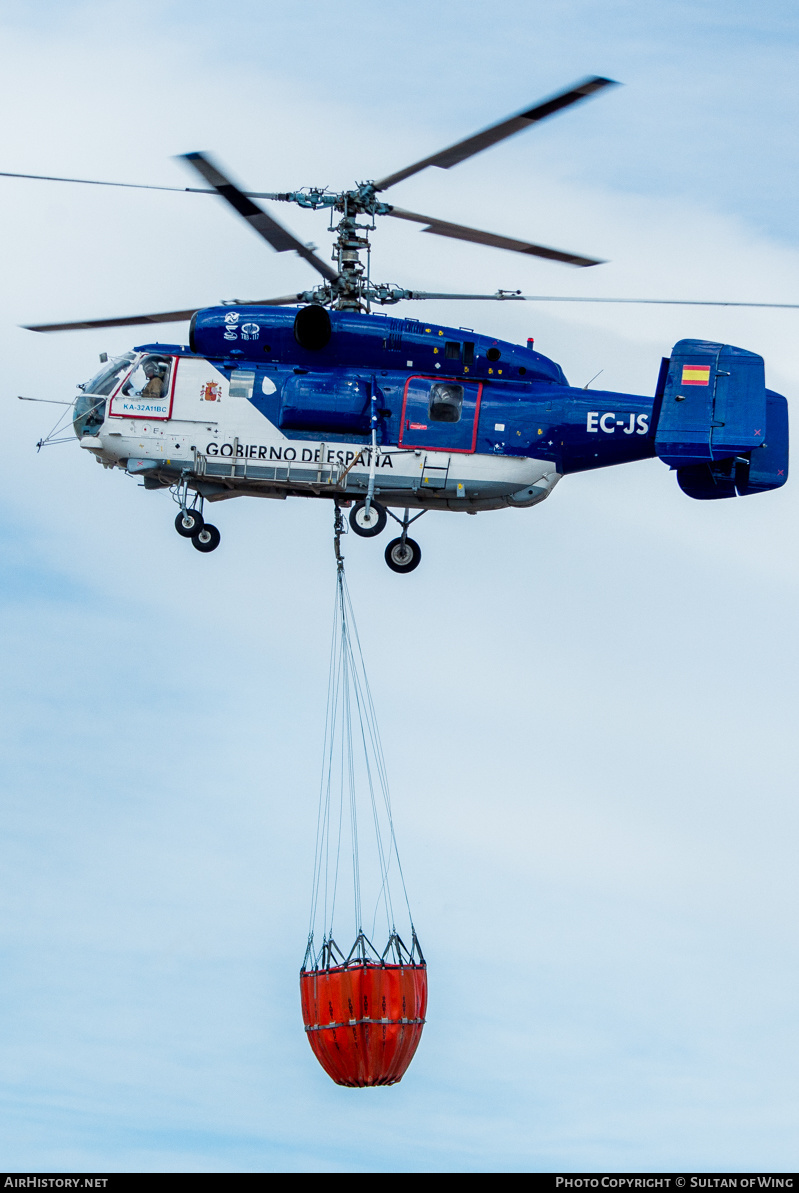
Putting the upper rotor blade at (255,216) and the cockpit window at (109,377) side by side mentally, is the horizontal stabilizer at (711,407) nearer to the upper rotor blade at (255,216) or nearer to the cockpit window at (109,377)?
the upper rotor blade at (255,216)

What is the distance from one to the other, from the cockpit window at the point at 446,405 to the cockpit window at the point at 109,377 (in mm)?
3980

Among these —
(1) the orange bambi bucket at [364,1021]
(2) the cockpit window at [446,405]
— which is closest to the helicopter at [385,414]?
(2) the cockpit window at [446,405]

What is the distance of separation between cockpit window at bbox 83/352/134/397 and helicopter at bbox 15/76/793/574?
0.10m

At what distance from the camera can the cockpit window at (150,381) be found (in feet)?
77.2

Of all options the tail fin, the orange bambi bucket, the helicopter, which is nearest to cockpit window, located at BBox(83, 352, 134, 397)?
the helicopter

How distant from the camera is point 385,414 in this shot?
75.5ft

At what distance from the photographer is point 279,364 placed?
2345 centimetres

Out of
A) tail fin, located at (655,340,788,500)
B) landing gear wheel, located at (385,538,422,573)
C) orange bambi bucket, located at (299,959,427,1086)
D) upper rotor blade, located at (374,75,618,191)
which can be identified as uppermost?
upper rotor blade, located at (374,75,618,191)

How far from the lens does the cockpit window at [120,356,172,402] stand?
926 inches

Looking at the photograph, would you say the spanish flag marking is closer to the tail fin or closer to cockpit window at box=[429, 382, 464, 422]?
the tail fin

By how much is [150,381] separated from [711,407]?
702 centimetres

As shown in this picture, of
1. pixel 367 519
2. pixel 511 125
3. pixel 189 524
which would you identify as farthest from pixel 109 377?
pixel 511 125
